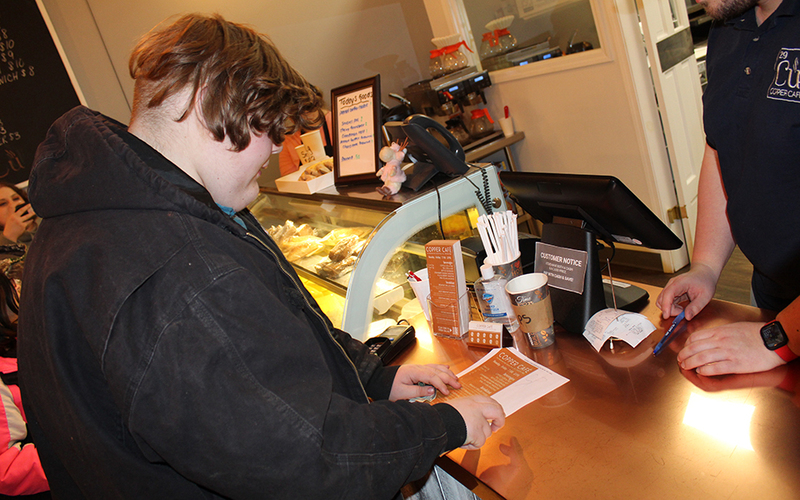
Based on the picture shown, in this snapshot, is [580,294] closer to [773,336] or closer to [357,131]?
[773,336]

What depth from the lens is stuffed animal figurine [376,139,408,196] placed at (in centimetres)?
186

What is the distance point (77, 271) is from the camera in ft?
2.38

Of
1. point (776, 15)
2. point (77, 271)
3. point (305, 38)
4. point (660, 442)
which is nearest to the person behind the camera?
point (77, 271)

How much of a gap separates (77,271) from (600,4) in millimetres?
3308

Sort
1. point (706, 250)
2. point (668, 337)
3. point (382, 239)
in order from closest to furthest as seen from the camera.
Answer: point (668, 337), point (706, 250), point (382, 239)

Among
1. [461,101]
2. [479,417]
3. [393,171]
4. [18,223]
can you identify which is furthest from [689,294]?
[18,223]

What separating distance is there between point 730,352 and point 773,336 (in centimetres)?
8

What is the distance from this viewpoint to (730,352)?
0.97m

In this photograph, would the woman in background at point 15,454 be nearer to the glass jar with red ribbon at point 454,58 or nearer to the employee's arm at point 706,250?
the employee's arm at point 706,250

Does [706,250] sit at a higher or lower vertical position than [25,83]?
lower

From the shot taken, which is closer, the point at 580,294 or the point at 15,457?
the point at 580,294

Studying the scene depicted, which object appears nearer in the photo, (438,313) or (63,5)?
(438,313)

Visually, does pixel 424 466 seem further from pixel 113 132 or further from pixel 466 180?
pixel 466 180

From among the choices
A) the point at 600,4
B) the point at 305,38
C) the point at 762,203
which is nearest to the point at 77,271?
the point at 762,203
